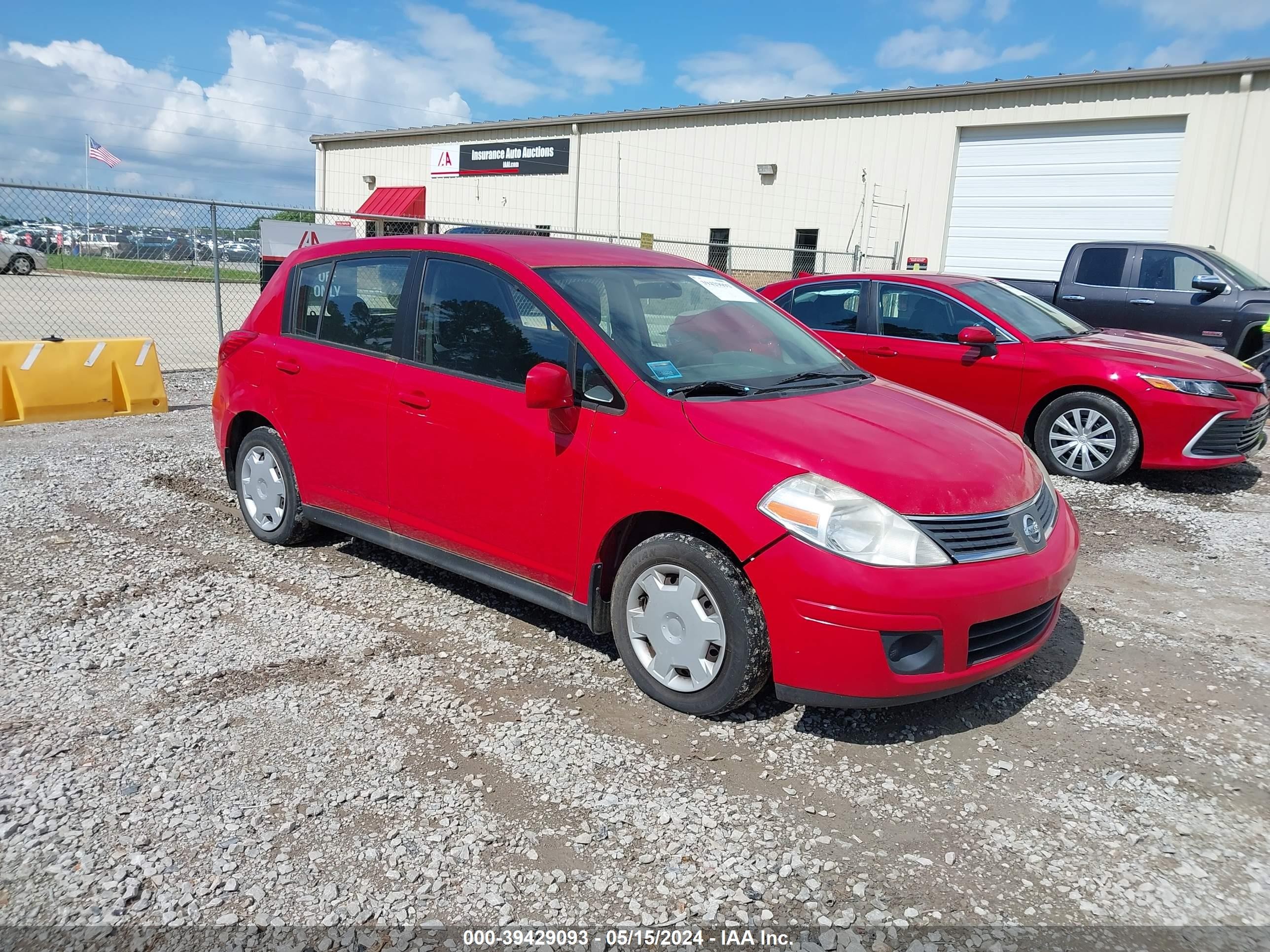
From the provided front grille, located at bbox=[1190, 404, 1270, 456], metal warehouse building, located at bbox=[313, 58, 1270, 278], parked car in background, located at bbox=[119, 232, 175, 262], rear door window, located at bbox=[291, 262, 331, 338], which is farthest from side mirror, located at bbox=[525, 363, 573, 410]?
metal warehouse building, located at bbox=[313, 58, 1270, 278]

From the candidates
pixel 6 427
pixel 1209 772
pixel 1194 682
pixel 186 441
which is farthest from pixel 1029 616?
pixel 6 427

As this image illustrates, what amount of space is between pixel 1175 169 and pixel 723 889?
18155mm

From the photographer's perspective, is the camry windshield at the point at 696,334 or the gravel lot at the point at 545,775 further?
the camry windshield at the point at 696,334

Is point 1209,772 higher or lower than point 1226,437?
lower

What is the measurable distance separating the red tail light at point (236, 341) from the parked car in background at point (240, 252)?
6.44 m

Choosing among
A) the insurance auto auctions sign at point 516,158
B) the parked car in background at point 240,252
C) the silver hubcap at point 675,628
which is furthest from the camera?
the insurance auto auctions sign at point 516,158

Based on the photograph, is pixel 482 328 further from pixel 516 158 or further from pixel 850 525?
pixel 516 158

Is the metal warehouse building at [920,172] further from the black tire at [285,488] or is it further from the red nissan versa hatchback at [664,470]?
the red nissan versa hatchback at [664,470]

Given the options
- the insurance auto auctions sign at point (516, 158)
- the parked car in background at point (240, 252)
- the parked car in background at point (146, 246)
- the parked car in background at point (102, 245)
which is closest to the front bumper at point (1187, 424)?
the parked car in background at point (240, 252)

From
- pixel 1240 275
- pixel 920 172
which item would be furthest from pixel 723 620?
pixel 920 172

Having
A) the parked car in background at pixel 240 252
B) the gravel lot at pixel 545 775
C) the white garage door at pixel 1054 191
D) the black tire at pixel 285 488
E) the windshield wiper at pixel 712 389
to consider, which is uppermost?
the white garage door at pixel 1054 191

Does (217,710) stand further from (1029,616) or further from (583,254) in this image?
(1029,616)

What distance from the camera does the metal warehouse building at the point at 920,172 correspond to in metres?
16.2

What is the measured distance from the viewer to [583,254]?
14.1 feet
